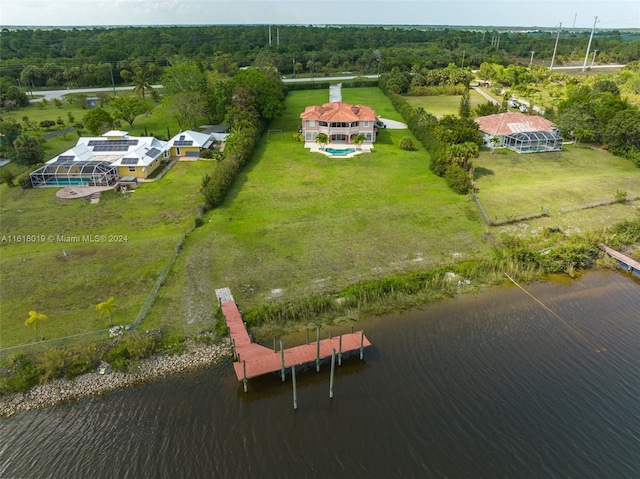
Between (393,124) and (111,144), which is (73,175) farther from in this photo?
(393,124)

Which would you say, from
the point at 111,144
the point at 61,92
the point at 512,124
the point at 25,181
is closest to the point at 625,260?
the point at 512,124

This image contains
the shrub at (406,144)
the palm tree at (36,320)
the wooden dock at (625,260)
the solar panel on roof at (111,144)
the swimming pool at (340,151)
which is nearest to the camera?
the palm tree at (36,320)

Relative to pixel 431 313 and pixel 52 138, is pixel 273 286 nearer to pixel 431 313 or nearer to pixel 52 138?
pixel 431 313

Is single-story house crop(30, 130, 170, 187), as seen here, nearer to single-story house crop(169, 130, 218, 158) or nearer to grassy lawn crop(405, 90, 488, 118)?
single-story house crop(169, 130, 218, 158)

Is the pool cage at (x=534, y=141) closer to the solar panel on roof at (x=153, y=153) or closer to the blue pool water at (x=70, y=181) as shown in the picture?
the solar panel on roof at (x=153, y=153)

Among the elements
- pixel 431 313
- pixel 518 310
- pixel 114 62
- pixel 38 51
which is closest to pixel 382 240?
pixel 431 313

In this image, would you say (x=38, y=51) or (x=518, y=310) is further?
(x=38, y=51)

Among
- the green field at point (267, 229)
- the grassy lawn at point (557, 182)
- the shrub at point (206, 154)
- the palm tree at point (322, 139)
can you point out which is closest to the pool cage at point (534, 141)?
the grassy lawn at point (557, 182)
